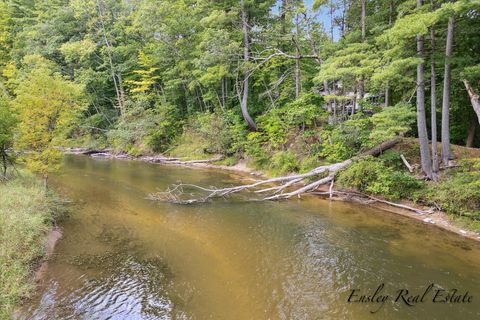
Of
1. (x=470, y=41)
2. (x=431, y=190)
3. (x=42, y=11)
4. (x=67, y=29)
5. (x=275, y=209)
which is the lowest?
(x=275, y=209)

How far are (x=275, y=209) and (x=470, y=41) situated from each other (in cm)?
1006

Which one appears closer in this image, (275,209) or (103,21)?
(275,209)

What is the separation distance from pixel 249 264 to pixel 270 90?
45.6 ft

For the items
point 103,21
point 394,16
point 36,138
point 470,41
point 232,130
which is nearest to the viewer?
point 36,138

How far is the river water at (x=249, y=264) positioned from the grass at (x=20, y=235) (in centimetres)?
46

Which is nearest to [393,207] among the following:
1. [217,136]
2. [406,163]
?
[406,163]

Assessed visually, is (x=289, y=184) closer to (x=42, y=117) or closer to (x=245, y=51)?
(x=42, y=117)

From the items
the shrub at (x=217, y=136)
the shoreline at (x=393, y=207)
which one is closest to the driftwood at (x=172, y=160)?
the shoreline at (x=393, y=207)

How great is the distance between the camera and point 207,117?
23891mm

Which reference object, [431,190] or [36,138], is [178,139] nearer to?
[36,138]

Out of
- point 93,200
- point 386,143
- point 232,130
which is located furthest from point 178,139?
point 386,143

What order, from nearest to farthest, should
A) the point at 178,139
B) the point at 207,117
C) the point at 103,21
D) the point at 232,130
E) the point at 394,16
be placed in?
the point at 394,16
the point at 232,130
the point at 207,117
the point at 178,139
the point at 103,21

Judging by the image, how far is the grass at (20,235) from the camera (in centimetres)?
616

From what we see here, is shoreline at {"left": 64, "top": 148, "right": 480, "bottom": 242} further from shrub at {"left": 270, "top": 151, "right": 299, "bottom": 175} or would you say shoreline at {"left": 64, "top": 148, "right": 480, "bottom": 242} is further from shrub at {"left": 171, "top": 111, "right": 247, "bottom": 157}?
shrub at {"left": 171, "top": 111, "right": 247, "bottom": 157}
